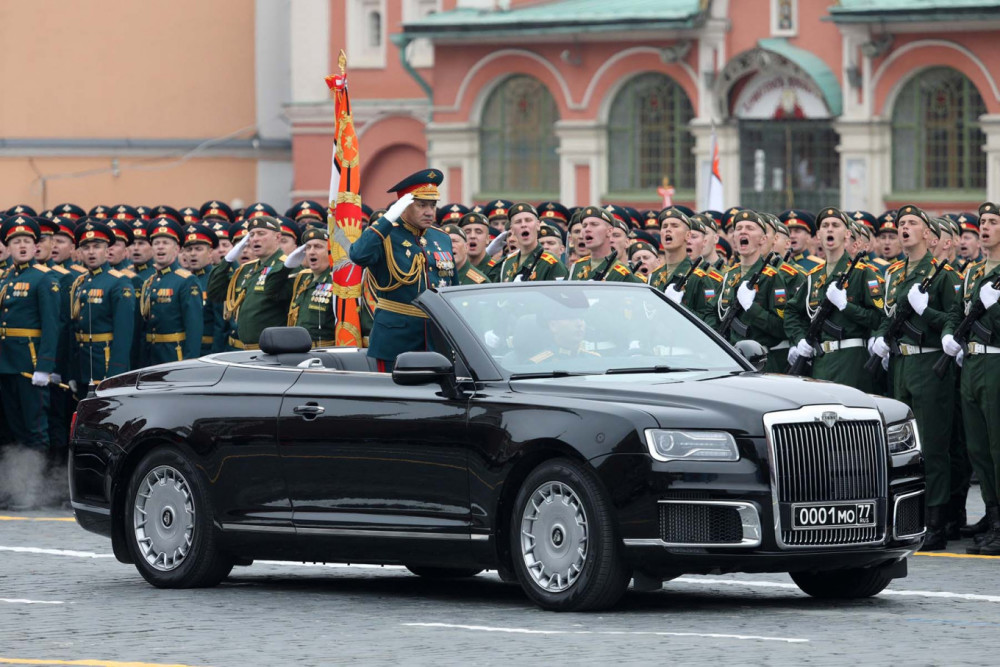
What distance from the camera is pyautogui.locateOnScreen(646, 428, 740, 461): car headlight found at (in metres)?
11.1

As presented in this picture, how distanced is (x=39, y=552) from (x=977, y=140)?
3014cm

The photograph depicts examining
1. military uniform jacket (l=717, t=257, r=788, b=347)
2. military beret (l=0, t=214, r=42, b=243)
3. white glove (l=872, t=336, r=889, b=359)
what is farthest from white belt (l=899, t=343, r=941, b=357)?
military beret (l=0, t=214, r=42, b=243)

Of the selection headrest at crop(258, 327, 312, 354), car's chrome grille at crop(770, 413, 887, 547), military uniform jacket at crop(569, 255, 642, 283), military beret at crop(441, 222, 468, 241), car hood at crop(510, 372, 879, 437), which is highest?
military beret at crop(441, 222, 468, 241)

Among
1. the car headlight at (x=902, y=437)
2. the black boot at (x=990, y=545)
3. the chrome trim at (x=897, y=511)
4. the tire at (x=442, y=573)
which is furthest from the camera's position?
the black boot at (x=990, y=545)

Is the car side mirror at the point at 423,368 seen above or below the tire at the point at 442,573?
above

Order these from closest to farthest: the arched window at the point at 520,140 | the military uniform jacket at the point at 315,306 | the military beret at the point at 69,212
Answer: the military uniform jacket at the point at 315,306
the military beret at the point at 69,212
the arched window at the point at 520,140

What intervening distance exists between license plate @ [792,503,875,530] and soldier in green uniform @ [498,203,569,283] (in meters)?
6.85

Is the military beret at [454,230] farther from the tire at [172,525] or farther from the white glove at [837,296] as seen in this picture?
the tire at [172,525]

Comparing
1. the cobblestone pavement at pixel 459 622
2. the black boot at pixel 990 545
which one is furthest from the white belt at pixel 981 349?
→ the cobblestone pavement at pixel 459 622

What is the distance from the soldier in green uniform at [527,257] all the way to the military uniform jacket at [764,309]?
1369mm

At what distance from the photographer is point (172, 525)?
13.1m

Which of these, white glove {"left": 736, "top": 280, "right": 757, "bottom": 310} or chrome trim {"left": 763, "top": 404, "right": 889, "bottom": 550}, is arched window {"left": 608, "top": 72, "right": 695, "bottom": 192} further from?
chrome trim {"left": 763, "top": 404, "right": 889, "bottom": 550}

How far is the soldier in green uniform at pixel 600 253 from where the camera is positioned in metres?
17.6

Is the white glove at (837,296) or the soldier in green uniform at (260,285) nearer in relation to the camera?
the white glove at (837,296)
